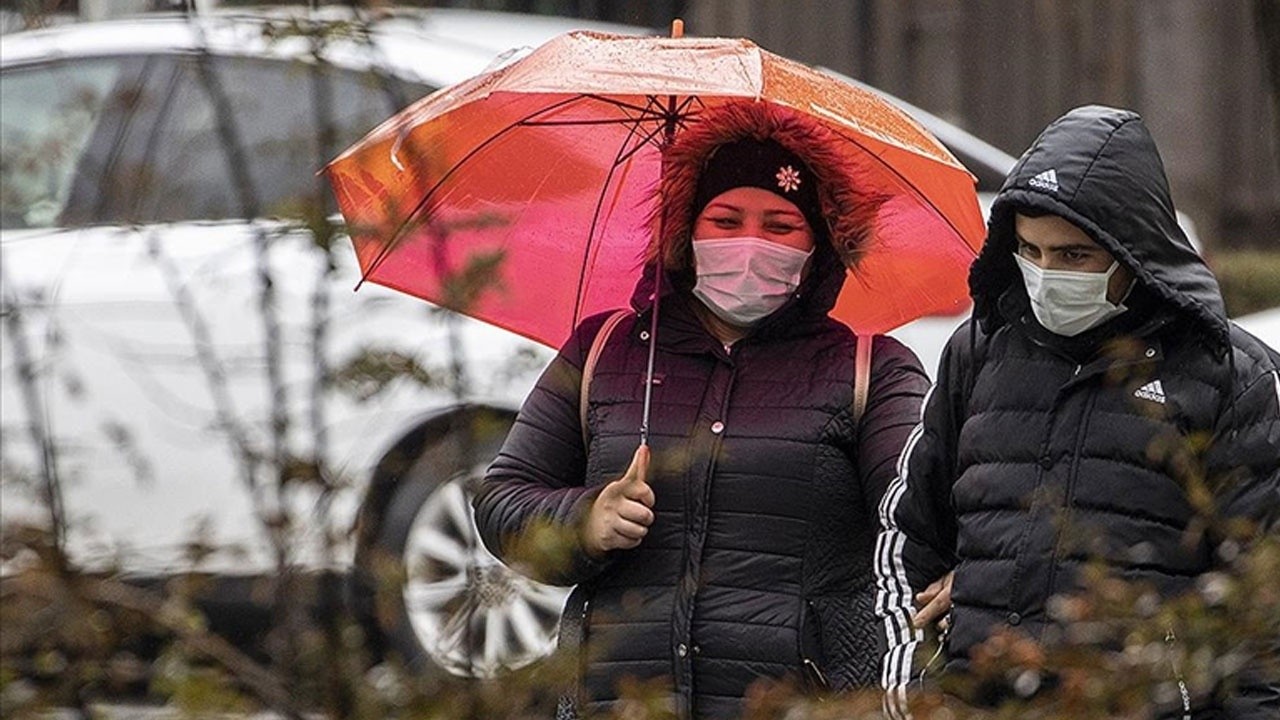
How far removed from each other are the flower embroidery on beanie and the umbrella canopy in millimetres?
104

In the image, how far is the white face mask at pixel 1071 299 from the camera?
3.52m

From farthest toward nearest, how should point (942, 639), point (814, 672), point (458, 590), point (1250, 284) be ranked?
1. point (1250, 284)
2. point (814, 672)
3. point (942, 639)
4. point (458, 590)

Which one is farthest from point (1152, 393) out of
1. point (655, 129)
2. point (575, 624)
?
point (655, 129)

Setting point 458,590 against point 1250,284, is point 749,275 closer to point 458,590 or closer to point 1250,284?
point 458,590

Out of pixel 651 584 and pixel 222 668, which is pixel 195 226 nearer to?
pixel 651 584

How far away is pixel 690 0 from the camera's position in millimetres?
13531

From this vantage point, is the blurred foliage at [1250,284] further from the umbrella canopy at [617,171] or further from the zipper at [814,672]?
the zipper at [814,672]

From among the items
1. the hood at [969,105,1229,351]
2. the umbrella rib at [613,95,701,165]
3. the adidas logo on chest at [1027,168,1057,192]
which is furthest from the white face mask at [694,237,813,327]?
the adidas logo on chest at [1027,168,1057,192]

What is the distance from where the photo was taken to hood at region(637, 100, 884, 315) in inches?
158

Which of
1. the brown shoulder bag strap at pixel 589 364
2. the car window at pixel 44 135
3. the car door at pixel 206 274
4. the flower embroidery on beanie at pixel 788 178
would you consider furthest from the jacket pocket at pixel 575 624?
the car window at pixel 44 135

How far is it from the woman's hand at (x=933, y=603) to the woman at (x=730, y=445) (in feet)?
0.50

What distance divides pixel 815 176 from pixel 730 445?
439mm

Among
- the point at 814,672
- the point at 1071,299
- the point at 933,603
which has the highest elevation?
the point at 1071,299

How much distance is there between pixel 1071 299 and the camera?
3.53 metres
